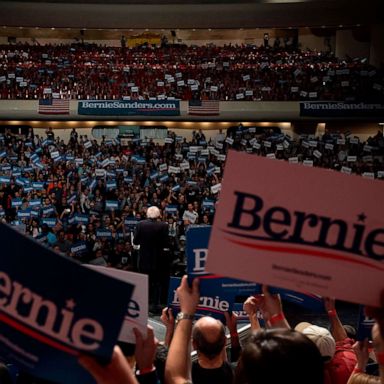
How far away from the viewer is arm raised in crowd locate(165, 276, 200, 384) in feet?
6.38

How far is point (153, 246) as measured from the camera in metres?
7.43

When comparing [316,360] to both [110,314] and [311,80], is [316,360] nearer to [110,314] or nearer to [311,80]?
[110,314]

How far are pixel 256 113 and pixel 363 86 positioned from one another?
3.63 m

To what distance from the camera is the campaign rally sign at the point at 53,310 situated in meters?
1.45

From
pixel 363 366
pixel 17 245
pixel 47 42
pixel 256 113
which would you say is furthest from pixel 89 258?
pixel 47 42

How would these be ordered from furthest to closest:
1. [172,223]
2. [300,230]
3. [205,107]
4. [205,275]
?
[205,107] < [172,223] < [205,275] < [300,230]

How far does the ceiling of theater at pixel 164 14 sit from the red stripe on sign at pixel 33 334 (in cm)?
2357

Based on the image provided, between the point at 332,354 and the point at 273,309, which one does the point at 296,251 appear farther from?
the point at 332,354

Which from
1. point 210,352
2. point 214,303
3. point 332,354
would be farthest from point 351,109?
point 210,352

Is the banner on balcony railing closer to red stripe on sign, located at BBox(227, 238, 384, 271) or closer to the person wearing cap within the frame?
the person wearing cap

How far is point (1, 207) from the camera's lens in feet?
37.1

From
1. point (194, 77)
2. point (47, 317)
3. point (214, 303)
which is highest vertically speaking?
point (194, 77)

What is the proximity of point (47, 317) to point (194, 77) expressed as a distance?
844 inches

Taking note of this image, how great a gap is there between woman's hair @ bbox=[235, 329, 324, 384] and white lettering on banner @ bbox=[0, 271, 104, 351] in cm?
37
